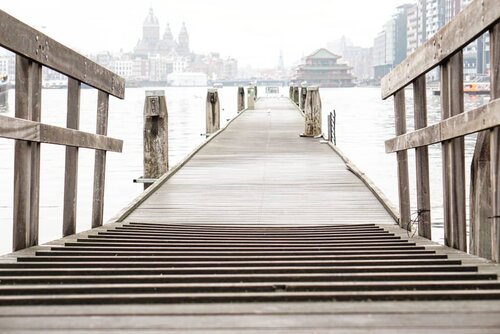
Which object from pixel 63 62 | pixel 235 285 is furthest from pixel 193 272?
pixel 63 62

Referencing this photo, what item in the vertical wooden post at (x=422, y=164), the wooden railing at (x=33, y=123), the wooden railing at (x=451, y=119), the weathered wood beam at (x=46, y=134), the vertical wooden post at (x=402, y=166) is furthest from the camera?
the vertical wooden post at (x=402, y=166)

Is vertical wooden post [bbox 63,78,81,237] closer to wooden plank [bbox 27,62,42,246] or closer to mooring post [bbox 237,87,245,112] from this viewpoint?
wooden plank [bbox 27,62,42,246]

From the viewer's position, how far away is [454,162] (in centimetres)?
546

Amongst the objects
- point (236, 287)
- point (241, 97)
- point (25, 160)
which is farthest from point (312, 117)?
point (241, 97)

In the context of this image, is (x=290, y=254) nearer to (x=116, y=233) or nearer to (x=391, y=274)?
(x=391, y=274)

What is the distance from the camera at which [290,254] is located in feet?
16.8

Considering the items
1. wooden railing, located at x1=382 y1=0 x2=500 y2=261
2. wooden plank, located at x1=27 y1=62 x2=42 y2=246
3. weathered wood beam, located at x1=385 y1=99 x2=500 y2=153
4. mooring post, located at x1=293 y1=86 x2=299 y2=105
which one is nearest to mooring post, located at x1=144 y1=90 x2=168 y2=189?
wooden railing, located at x1=382 y1=0 x2=500 y2=261

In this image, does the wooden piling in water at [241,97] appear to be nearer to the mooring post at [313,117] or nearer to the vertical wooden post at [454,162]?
the mooring post at [313,117]

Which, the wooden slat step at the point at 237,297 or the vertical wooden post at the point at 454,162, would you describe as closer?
the wooden slat step at the point at 237,297

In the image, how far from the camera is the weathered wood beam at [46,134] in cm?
488

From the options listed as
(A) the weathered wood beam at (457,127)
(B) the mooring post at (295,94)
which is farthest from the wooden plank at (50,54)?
(B) the mooring post at (295,94)

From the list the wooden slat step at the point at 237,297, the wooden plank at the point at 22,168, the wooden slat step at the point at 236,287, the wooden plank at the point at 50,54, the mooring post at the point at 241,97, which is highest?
the mooring post at the point at 241,97

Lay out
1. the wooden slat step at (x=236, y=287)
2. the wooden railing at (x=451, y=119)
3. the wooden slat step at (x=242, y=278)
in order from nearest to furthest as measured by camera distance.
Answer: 1. the wooden slat step at (x=236, y=287)
2. the wooden slat step at (x=242, y=278)
3. the wooden railing at (x=451, y=119)

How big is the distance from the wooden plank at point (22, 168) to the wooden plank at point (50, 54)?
0.12 metres
